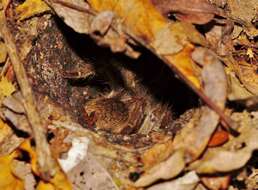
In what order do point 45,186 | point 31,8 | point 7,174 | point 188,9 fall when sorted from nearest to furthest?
point 45,186 → point 7,174 → point 188,9 → point 31,8

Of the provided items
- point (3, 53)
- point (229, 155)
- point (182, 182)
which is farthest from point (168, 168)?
point (3, 53)

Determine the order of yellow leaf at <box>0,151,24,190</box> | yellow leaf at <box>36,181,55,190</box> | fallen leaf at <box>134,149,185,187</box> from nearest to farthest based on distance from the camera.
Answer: fallen leaf at <box>134,149,185,187</box> < yellow leaf at <box>36,181,55,190</box> < yellow leaf at <box>0,151,24,190</box>

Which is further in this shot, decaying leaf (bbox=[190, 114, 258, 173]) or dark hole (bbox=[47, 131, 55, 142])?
dark hole (bbox=[47, 131, 55, 142])

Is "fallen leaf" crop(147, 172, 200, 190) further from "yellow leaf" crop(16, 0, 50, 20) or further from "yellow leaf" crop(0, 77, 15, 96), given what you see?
"yellow leaf" crop(16, 0, 50, 20)

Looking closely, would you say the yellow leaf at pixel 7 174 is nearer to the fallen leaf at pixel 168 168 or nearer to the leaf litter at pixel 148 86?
the leaf litter at pixel 148 86

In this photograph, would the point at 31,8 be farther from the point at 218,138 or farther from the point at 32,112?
the point at 218,138

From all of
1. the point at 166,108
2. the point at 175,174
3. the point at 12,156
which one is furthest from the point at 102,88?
the point at 175,174

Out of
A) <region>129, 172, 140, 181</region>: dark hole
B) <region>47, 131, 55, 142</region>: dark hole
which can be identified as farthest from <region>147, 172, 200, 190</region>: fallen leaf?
<region>47, 131, 55, 142</region>: dark hole
